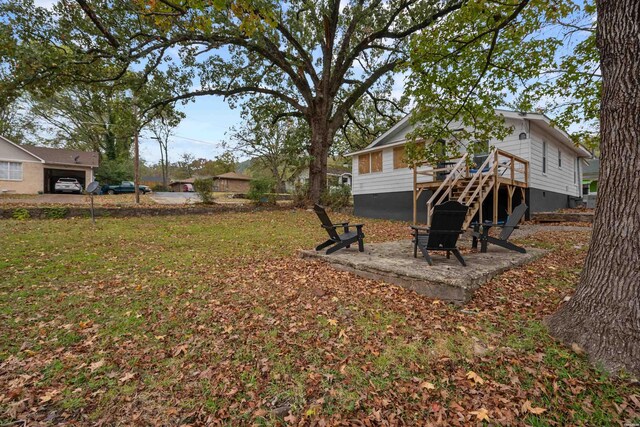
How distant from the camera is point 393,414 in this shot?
6.84ft

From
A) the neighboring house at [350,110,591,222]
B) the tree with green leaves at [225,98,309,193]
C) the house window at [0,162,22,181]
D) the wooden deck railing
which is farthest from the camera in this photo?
the house window at [0,162,22,181]

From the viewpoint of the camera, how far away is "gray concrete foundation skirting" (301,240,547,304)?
376 centimetres

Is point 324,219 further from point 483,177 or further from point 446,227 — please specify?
point 483,177

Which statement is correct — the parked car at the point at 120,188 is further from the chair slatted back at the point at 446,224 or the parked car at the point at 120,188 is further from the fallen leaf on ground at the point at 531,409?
the fallen leaf on ground at the point at 531,409

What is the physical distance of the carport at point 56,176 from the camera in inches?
Result: 999

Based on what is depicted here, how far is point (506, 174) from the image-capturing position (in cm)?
1175

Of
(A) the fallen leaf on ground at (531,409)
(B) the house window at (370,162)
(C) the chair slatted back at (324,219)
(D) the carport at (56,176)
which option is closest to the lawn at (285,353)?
(A) the fallen leaf on ground at (531,409)

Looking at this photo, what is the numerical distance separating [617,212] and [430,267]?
221 cm

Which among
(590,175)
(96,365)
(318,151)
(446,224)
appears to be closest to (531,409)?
(446,224)

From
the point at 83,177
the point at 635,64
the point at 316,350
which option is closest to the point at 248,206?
the point at 316,350

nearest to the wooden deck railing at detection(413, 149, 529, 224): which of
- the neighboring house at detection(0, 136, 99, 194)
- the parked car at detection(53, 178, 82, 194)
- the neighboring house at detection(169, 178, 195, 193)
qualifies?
the parked car at detection(53, 178, 82, 194)

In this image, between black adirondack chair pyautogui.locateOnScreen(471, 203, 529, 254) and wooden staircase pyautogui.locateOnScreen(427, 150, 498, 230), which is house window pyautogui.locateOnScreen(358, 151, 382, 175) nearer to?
wooden staircase pyautogui.locateOnScreen(427, 150, 498, 230)

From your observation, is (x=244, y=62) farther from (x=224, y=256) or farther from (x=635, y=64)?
(x=635, y=64)

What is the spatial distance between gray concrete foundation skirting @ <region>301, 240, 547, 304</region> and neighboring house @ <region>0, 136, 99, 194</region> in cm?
2843
